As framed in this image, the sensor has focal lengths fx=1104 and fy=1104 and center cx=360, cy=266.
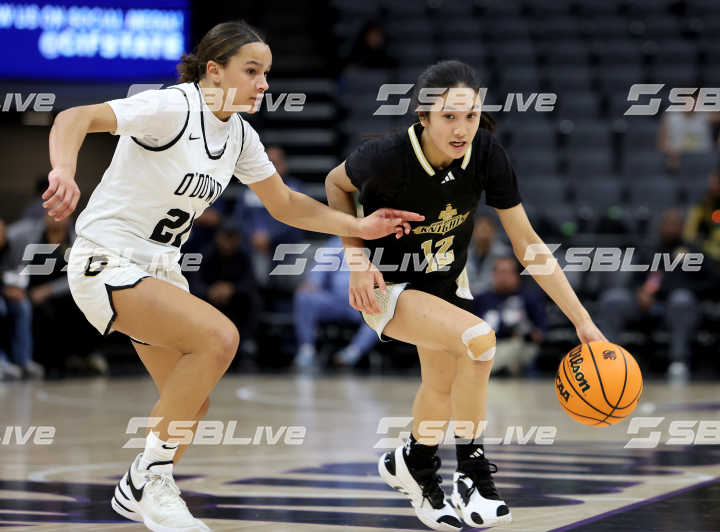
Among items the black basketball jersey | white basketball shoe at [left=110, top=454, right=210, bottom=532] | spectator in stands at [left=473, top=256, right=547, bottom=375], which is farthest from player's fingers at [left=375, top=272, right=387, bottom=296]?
spectator in stands at [left=473, top=256, right=547, bottom=375]

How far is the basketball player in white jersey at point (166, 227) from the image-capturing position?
3.48 meters

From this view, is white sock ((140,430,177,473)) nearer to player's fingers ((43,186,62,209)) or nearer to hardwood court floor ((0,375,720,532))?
hardwood court floor ((0,375,720,532))

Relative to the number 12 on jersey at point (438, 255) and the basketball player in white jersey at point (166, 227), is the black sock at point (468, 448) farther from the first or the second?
the basketball player in white jersey at point (166, 227)

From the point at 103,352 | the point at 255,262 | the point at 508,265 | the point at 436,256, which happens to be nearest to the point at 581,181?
the point at 508,265

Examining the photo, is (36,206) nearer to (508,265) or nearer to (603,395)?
(508,265)

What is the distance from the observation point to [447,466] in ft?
16.7

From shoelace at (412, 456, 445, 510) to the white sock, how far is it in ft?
2.96

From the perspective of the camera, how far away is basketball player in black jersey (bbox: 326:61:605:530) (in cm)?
367

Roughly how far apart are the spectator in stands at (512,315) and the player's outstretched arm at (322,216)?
5.90 m

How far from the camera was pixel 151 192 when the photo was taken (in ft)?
11.9

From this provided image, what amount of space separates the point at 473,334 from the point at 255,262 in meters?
7.64

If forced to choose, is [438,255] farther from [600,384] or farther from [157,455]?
[157,455]

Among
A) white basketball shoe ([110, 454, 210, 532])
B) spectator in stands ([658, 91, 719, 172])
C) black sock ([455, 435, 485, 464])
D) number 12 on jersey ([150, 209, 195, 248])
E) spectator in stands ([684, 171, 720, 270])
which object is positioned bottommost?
white basketball shoe ([110, 454, 210, 532])
